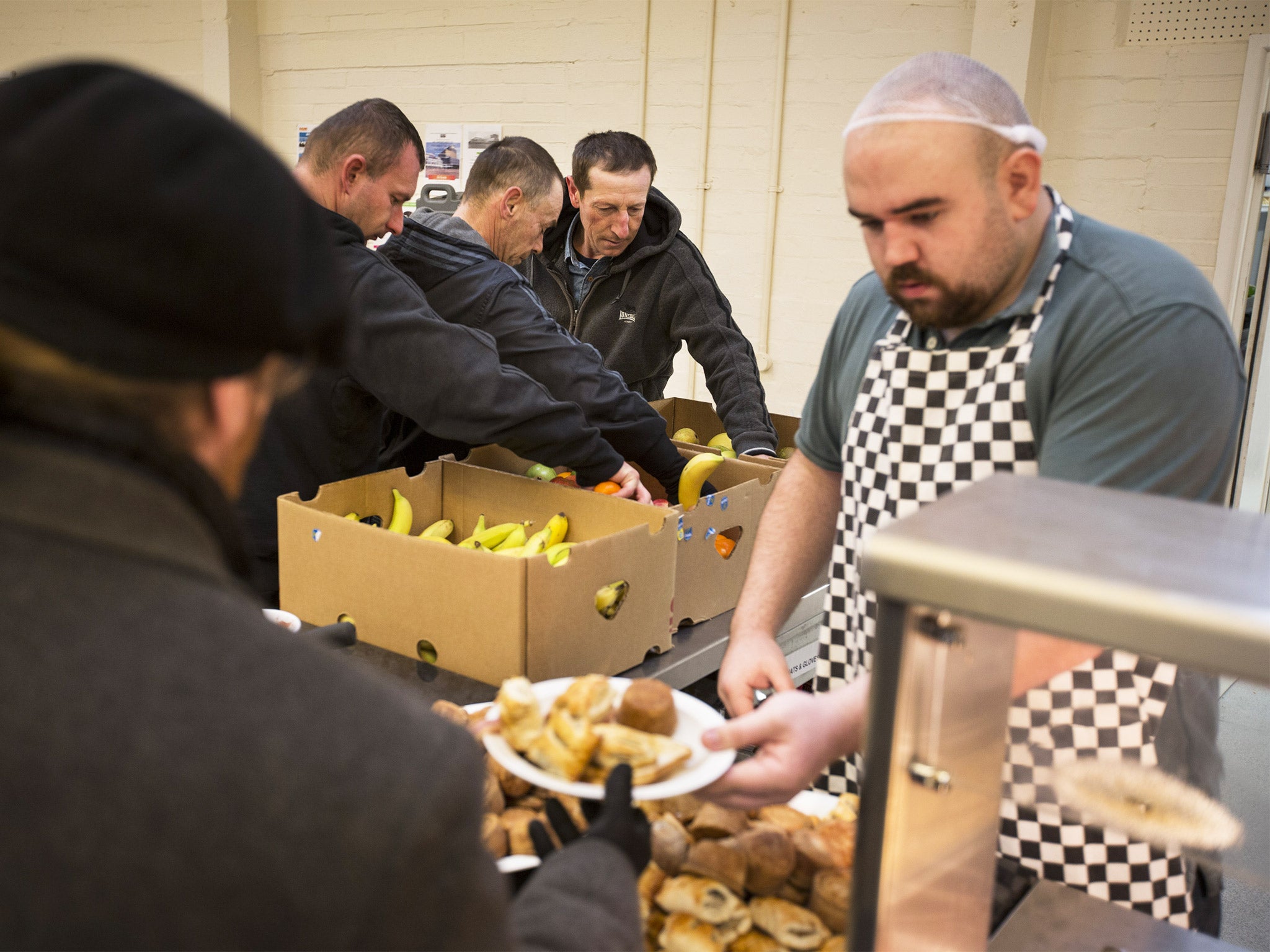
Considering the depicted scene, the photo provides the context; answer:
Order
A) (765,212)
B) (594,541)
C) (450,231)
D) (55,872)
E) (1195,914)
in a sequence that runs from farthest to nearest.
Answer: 1. (765,212)
2. (450,231)
3. (594,541)
4. (1195,914)
5. (55,872)

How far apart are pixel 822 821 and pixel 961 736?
19.2 inches

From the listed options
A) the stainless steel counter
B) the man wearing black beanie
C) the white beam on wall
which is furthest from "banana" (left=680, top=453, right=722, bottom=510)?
the white beam on wall

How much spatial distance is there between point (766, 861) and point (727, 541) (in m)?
1.14

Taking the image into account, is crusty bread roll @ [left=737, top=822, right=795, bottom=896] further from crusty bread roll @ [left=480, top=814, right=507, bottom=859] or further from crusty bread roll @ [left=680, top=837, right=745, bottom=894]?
crusty bread roll @ [left=480, top=814, right=507, bottom=859]

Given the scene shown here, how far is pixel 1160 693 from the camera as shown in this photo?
1209 mm

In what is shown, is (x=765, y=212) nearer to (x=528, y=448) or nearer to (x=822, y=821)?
(x=528, y=448)

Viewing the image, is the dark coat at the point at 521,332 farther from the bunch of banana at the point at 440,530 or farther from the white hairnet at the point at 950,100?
the white hairnet at the point at 950,100

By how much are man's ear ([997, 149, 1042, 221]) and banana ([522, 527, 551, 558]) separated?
108 centimetres

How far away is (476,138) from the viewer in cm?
579

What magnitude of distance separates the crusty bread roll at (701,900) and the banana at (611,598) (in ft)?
2.48

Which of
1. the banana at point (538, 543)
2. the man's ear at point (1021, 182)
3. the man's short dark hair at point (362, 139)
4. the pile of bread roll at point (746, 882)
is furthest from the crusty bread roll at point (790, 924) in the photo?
the man's short dark hair at point (362, 139)

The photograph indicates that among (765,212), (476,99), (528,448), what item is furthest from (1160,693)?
(476,99)

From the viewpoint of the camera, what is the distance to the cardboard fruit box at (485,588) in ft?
5.63

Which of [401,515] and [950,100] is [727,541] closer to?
[401,515]
